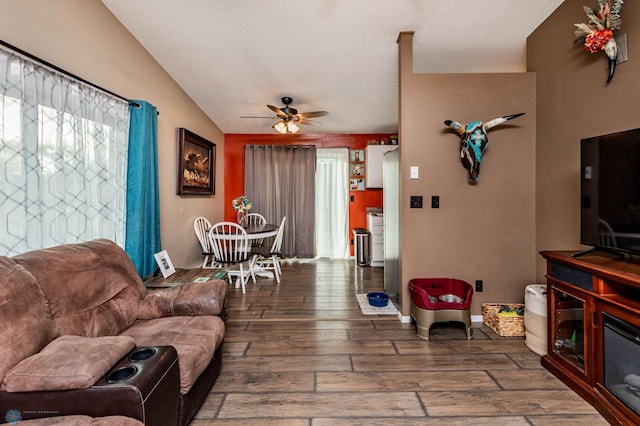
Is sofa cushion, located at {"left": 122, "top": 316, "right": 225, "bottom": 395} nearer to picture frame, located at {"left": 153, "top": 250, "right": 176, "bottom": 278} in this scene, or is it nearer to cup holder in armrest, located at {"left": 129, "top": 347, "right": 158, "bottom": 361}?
cup holder in armrest, located at {"left": 129, "top": 347, "right": 158, "bottom": 361}

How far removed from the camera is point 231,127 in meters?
5.27

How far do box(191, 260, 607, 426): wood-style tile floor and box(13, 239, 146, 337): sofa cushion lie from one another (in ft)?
2.42

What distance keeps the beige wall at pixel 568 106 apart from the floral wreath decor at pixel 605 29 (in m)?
0.05

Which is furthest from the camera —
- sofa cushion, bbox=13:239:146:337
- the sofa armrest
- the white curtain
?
the white curtain

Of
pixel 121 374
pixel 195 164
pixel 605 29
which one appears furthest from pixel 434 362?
pixel 195 164

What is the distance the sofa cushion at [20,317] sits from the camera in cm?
110

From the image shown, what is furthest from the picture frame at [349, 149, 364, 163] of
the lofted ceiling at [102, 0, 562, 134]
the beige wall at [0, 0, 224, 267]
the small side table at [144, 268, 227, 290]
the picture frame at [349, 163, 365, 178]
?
the small side table at [144, 268, 227, 290]

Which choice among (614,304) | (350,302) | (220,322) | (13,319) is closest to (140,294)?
(220,322)

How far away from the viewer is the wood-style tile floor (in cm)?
157

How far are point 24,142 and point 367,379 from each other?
2.50 metres

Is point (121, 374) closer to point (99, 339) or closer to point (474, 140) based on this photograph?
point (99, 339)

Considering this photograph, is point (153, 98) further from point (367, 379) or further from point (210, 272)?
point (367, 379)

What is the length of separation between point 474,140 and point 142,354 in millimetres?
2712

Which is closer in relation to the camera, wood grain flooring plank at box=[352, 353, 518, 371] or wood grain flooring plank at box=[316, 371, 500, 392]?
wood grain flooring plank at box=[316, 371, 500, 392]
